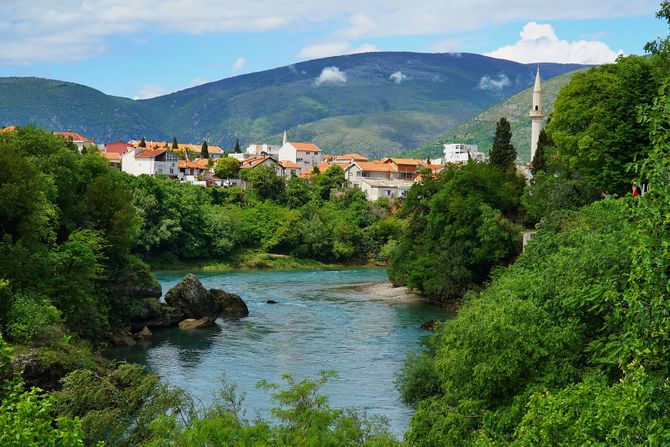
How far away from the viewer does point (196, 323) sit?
4669cm

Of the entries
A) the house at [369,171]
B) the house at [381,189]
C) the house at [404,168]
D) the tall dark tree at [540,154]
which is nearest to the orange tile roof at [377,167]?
the house at [369,171]

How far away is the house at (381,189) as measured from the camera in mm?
115312

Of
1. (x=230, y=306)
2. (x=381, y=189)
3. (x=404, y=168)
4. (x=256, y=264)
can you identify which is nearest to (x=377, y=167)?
(x=404, y=168)

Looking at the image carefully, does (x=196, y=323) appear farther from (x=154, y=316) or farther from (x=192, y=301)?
(x=154, y=316)

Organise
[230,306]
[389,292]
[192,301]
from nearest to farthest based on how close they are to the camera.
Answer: [192,301] < [230,306] < [389,292]

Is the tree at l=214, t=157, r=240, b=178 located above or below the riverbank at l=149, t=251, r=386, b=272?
above

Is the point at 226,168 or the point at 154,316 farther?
the point at 226,168

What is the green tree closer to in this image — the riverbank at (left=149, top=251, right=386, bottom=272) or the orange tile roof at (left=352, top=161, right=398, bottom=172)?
the riverbank at (left=149, top=251, right=386, bottom=272)

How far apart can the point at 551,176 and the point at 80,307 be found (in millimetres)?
28935

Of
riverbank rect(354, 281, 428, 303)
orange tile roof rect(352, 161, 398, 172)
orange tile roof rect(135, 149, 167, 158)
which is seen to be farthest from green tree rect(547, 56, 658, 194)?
orange tile roof rect(352, 161, 398, 172)

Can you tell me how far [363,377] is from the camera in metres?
33.6

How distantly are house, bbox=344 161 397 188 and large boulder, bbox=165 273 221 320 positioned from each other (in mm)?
74325

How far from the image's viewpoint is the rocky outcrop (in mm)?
46375

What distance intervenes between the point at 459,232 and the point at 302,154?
10203cm
